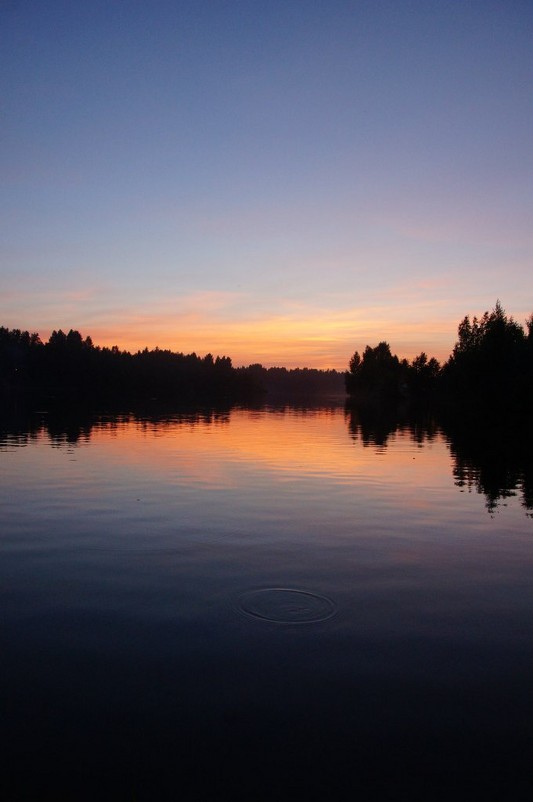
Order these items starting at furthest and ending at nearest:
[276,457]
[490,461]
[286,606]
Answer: [490,461] < [276,457] < [286,606]

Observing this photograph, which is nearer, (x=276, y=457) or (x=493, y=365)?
(x=276, y=457)

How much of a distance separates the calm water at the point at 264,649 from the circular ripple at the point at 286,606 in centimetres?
6

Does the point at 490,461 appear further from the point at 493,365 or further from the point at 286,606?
the point at 493,365

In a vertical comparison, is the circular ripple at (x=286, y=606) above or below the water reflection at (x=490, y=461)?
above

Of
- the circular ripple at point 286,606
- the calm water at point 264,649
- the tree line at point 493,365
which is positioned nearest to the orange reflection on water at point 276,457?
the calm water at point 264,649

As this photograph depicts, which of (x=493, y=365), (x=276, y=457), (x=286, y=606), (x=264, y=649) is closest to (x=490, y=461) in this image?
(x=276, y=457)

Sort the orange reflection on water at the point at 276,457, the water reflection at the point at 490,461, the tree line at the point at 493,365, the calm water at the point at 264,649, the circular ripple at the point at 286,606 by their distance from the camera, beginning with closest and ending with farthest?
the calm water at the point at 264,649, the circular ripple at the point at 286,606, the water reflection at the point at 490,461, the orange reflection on water at the point at 276,457, the tree line at the point at 493,365

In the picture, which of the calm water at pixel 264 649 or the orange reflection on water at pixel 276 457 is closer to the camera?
the calm water at pixel 264 649

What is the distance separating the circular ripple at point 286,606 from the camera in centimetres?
1094

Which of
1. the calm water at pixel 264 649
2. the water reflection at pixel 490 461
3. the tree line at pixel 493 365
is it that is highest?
the tree line at pixel 493 365

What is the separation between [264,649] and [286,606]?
216 cm

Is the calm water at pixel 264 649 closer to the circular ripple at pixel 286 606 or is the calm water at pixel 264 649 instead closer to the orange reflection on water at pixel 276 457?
the circular ripple at pixel 286 606

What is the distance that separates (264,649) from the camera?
9469 millimetres

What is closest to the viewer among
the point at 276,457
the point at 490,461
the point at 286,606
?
the point at 286,606
